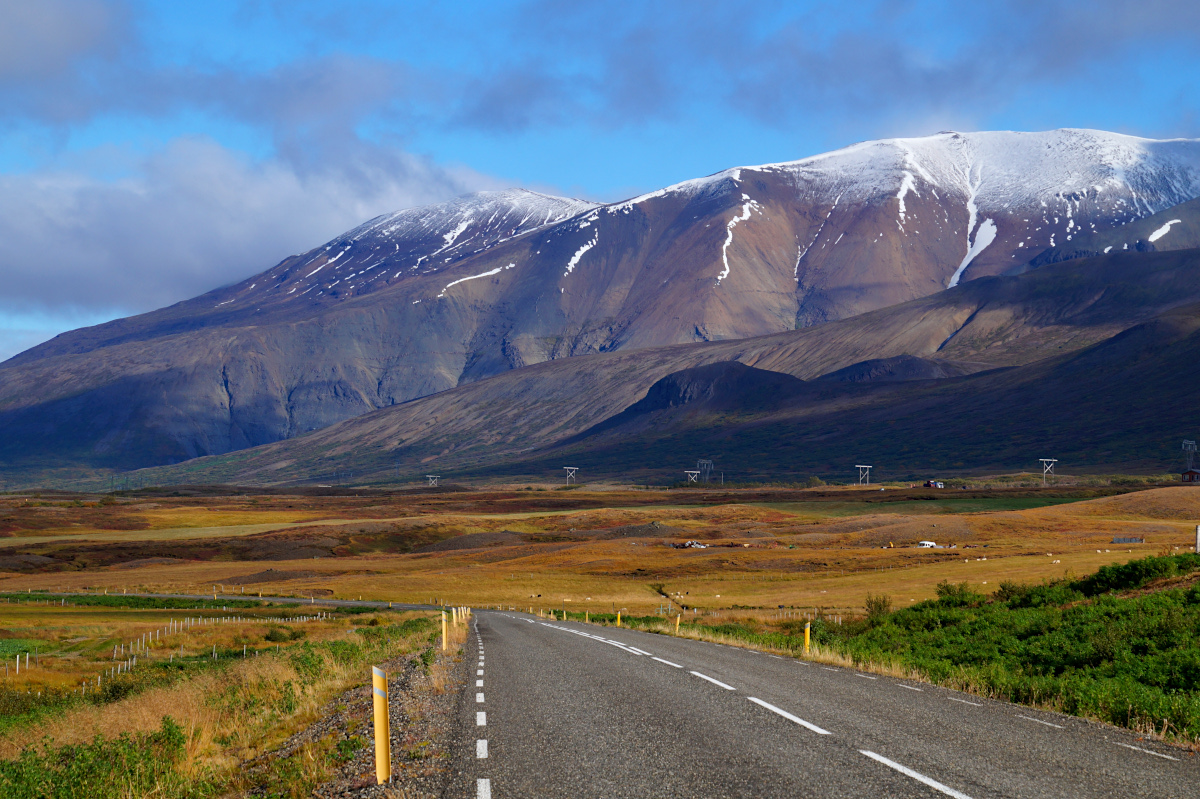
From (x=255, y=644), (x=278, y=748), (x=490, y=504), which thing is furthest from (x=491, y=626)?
(x=490, y=504)

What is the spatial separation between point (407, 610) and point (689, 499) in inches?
4932

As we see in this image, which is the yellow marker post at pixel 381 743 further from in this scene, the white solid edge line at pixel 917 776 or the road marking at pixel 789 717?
the road marking at pixel 789 717

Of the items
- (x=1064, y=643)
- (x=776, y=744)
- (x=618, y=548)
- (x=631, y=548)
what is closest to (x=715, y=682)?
(x=776, y=744)

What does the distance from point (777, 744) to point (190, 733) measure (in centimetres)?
847

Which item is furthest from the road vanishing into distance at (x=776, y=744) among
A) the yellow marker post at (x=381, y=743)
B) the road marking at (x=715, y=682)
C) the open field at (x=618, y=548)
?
the open field at (x=618, y=548)

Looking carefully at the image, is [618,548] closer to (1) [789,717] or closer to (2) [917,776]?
(1) [789,717]

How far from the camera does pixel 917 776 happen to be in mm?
10828

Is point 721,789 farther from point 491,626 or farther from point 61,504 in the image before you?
point 61,504

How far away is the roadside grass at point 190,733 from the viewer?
1104 cm

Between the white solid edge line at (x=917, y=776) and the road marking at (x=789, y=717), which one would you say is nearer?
the white solid edge line at (x=917, y=776)

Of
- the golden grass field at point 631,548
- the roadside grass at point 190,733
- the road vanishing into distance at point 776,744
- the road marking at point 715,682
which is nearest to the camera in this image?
the road vanishing into distance at point 776,744

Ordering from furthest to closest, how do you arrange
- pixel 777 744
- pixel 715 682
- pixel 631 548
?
1. pixel 631 548
2. pixel 715 682
3. pixel 777 744

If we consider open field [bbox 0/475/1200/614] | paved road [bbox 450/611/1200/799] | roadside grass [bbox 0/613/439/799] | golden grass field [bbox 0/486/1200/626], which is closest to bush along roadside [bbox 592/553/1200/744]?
paved road [bbox 450/611/1200/799]

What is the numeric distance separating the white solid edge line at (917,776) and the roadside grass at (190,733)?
642cm
